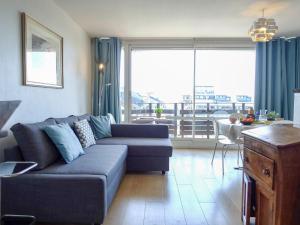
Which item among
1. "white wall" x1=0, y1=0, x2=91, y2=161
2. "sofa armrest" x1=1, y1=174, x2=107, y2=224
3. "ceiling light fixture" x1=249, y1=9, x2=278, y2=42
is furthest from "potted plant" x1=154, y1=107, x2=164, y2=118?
"sofa armrest" x1=1, y1=174, x2=107, y2=224

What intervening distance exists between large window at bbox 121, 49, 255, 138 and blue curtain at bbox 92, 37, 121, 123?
364 mm

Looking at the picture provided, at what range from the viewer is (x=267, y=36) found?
3.77 meters

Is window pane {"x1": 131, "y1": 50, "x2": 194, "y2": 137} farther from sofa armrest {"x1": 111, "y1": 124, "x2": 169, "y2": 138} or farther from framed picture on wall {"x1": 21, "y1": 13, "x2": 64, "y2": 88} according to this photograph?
framed picture on wall {"x1": 21, "y1": 13, "x2": 64, "y2": 88}

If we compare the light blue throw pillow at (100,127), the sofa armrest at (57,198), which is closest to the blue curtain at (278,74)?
the light blue throw pillow at (100,127)

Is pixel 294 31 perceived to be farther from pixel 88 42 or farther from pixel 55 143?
pixel 55 143

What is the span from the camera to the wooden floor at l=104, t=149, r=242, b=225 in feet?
7.92

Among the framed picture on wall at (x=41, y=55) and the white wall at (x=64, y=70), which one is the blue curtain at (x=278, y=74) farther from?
the framed picture on wall at (x=41, y=55)

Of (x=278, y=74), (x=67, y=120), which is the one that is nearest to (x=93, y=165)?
(x=67, y=120)

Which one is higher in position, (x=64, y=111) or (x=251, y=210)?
(x=64, y=111)

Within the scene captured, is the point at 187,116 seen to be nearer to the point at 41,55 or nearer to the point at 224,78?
the point at 224,78

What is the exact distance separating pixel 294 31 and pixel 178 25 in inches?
89.0

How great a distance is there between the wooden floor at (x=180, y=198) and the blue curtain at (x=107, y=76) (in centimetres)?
209

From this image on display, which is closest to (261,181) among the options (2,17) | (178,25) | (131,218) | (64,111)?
(131,218)

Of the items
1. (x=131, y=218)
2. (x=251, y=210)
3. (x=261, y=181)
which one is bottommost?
(x=131, y=218)
